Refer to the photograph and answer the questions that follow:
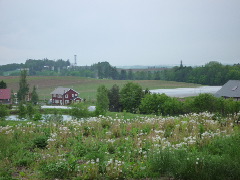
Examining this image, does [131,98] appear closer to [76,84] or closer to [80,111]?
[80,111]

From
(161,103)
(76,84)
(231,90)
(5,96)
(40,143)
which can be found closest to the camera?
(40,143)

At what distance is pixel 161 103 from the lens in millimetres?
23172

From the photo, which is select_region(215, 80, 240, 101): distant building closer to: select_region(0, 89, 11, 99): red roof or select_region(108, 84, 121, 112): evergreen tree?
select_region(108, 84, 121, 112): evergreen tree

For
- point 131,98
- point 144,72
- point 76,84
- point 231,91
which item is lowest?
point 131,98

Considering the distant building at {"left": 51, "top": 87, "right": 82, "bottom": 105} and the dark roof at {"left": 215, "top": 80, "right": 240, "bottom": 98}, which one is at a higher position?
the dark roof at {"left": 215, "top": 80, "right": 240, "bottom": 98}

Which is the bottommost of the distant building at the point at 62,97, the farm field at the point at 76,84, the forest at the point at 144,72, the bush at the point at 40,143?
the distant building at the point at 62,97

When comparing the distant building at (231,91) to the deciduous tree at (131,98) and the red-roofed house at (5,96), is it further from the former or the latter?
the red-roofed house at (5,96)

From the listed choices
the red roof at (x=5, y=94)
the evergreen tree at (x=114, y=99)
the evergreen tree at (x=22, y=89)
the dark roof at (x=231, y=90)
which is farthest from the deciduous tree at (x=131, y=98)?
the red roof at (x=5, y=94)

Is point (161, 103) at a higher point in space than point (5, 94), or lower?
lower

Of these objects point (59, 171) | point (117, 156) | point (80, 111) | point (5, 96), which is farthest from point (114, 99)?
point (59, 171)

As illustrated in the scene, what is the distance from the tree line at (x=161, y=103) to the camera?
55.2ft

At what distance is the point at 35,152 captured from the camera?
6465 millimetres

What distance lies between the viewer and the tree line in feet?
55.2

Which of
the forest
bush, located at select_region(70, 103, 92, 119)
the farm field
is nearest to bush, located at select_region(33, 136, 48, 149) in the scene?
bush, located at select_region(70, 103, 92, 119)
